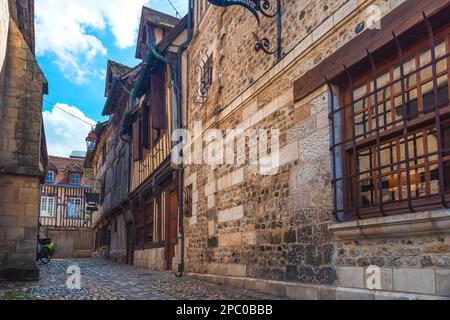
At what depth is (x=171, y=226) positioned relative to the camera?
1124 cm

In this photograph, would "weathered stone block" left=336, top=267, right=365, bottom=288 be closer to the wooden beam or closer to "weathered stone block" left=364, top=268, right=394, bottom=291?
"weathered stone block" left=364, top=268, right=394, bottom=291

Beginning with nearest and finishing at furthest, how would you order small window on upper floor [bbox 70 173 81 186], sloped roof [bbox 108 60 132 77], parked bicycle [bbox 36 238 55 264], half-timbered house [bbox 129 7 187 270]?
1. half-timbered house [bbox 129 7 187 270]
2. parked bicycle [bbox 36 238 55 264]
3. sloped roof [bbox 108 60 132 77]
4. small window on upper floor [bbox 70 173 81 186]

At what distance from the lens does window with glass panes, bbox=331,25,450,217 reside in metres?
3.71

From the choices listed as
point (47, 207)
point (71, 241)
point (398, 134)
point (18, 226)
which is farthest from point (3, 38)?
point (47, 207)

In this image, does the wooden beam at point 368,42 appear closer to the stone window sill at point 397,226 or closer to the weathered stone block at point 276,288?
the stone window sill at point 397,226

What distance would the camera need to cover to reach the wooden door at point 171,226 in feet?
35.9

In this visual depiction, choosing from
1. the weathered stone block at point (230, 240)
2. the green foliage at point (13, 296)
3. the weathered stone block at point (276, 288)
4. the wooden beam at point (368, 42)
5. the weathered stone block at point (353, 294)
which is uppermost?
the wooden beam at point (368, 42)

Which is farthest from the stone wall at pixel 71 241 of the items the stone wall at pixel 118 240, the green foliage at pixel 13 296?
the green foliage at pixel 13 296

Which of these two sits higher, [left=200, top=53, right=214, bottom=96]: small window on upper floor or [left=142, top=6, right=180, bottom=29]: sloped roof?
[left=142, top=6, right=180, bottom=29]: sloped roof

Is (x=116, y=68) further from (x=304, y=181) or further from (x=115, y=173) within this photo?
(x=304, y=181)

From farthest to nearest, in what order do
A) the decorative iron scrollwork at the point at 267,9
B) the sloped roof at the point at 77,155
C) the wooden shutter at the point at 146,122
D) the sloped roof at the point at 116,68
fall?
the sloped roof at the point at 77,155
the sloped roof at the point at 116,68
the wooden shutter at the point at 146,122
the decorative iron scrollwork at the point at 267,9

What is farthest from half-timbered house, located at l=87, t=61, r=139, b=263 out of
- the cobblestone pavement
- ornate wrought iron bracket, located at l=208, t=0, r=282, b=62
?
ornate wrought iron bracket, located at l=208, t=0, r=282, b=62

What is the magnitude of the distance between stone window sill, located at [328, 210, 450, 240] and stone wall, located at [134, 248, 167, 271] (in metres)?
7.59

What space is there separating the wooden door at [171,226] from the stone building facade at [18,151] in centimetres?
326
